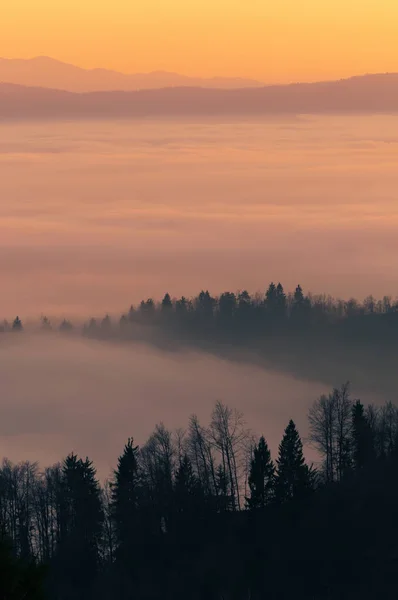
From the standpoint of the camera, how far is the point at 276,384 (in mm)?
176125

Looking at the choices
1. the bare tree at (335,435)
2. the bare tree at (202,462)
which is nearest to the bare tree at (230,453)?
the bare tree at (202,462)

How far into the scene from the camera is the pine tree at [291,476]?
64.4 meters

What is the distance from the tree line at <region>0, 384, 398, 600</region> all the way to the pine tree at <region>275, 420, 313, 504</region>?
0.06 m

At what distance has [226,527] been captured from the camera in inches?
2534

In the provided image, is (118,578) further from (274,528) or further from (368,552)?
(368,552)

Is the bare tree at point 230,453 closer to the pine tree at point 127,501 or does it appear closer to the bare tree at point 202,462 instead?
the bare tree at point 202,462

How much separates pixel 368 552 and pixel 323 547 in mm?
2143

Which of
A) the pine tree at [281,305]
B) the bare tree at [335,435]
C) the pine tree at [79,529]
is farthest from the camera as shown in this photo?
the pine tree at [281,305]

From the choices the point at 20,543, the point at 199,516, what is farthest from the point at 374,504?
the point at 20,543

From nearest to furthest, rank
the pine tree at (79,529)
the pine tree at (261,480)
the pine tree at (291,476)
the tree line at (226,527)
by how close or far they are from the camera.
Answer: the tree line at (226,527), the pine tree at (291,476), the pine tree at (79,529), the pine tree at (261,480)

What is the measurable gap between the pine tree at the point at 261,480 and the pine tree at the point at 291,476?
41 centimetres

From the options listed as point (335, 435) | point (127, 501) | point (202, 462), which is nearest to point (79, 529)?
point (127, 501)

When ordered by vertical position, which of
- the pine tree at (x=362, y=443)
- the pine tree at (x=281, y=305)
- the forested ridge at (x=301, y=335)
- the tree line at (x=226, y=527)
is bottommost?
the tree line at (x=226, y=527)

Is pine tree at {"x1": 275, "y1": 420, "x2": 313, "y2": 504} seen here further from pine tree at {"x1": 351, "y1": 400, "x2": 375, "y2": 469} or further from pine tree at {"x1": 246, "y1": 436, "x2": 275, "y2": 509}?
pine tree at {"x1": 351, "y1": 400, "x2": 375, "y2": 469}
